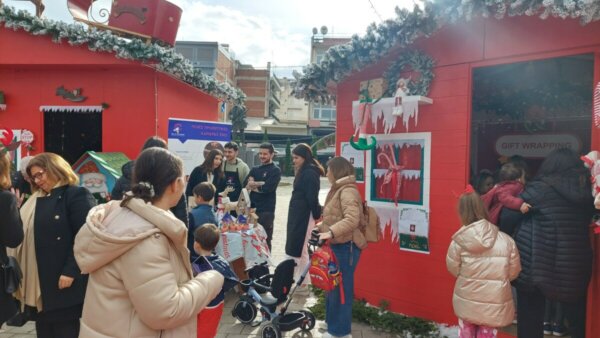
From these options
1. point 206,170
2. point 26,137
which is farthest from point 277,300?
point 26,137

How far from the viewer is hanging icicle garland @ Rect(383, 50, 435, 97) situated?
4520mm

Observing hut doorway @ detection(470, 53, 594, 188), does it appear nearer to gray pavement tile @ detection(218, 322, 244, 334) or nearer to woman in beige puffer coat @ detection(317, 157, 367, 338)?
woman in beige puffer coat @ detection(317, 157, 367, 338)

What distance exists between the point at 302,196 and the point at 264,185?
105 cm

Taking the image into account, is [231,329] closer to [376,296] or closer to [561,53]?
[376,296]

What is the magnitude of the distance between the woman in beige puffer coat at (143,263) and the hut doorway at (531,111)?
157 inches

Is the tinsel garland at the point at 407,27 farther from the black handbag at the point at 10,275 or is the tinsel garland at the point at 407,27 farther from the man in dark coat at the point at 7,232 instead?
the black handbag at the point at 10,275

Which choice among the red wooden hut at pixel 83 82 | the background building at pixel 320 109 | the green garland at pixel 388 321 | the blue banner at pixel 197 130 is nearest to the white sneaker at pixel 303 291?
the green garland at pixel 388 321

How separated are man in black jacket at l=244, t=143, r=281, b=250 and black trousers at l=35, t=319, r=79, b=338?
2882 mm

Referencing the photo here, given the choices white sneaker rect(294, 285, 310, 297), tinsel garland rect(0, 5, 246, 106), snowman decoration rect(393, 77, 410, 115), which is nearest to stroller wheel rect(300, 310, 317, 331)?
white sneaker rect(294, 285, 310, 297)

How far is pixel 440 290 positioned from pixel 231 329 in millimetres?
2164

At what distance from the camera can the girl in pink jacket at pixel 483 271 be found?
3248mm

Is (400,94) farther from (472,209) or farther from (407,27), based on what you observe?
(472,209)

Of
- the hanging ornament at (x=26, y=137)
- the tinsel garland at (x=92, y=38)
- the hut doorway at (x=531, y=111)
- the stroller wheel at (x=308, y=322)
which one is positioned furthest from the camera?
the hanging ornament at (x=26, y=137)

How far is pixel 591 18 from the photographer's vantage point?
316cm
